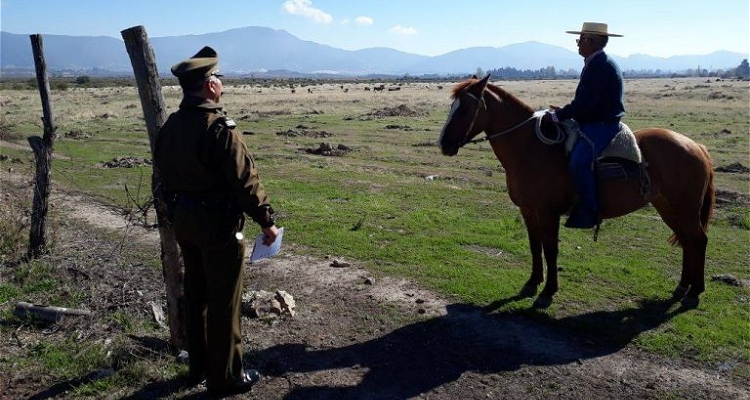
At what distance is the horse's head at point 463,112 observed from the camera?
21.2ft

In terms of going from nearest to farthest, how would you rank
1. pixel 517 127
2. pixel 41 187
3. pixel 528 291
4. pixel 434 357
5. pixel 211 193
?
1. pixel 211 193
2. pixel 434 357
3. pixel 517 127
4. pixel 528 291
5. pixel 41 187

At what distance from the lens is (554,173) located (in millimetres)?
6449

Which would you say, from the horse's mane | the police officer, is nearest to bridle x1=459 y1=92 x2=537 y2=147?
the horse's mane

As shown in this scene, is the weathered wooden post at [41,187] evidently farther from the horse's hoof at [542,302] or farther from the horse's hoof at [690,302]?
the horse's hoof at [690,302]

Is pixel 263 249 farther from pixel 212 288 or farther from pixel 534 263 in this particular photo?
pixel 534 263

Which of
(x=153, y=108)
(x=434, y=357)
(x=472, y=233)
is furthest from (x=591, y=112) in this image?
(x=153, y=108)

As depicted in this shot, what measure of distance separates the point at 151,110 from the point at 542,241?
481cm

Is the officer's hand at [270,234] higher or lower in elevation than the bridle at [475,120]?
lower

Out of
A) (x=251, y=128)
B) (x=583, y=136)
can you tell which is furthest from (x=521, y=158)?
(x=251, y=128)

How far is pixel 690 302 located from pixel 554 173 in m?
2.43

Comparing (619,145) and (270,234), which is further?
(619,145)

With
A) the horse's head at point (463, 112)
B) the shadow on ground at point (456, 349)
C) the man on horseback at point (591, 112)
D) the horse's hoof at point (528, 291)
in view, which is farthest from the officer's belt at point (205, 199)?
the horse's hoof at point (528, 291)

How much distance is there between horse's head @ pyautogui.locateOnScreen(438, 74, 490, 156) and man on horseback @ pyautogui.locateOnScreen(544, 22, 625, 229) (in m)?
0.98

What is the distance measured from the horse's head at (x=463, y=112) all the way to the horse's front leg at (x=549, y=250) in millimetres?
1414
